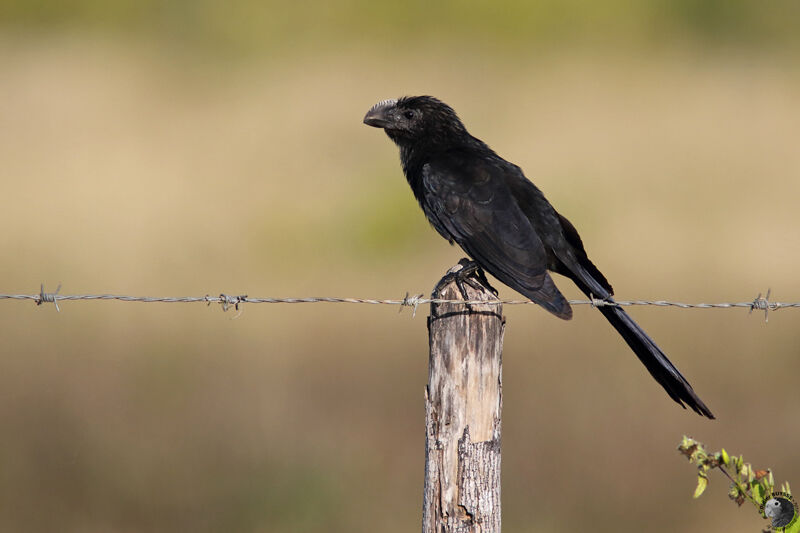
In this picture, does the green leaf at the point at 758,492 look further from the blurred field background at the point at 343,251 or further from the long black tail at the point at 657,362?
the blurred field background at the point at 343,251

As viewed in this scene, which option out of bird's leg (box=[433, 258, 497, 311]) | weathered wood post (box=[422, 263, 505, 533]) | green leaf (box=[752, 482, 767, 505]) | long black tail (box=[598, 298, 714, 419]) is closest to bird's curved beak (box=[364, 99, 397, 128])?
bird's leg (box=[433, 258, 497, 311])

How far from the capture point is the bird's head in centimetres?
612

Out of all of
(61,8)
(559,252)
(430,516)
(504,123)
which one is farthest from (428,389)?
(61,8)

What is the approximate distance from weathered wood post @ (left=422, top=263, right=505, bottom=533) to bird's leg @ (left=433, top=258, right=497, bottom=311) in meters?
0.10

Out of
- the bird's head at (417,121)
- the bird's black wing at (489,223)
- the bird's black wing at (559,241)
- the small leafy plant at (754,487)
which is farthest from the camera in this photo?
the bird's head at (417,121)

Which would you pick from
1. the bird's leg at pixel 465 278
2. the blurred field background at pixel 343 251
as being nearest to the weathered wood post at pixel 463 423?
the bird's leg at pixel 465 278

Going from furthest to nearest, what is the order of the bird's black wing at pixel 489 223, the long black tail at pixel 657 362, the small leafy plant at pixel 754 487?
the bird's black wing at pixel 489 223, the long black tail at pixel 657 362, the small leafy plant at pixel 754 487

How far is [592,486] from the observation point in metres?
6.85

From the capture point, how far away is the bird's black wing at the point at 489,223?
4.87 meters

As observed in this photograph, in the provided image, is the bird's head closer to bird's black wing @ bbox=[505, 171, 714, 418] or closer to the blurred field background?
bird's black wing @ bbox=[505, 171, 714, 418]

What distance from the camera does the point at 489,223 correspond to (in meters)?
5.20

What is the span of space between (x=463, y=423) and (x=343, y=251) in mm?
6924

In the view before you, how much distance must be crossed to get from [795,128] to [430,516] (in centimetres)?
1044

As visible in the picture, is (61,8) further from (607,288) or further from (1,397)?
(607,288)
